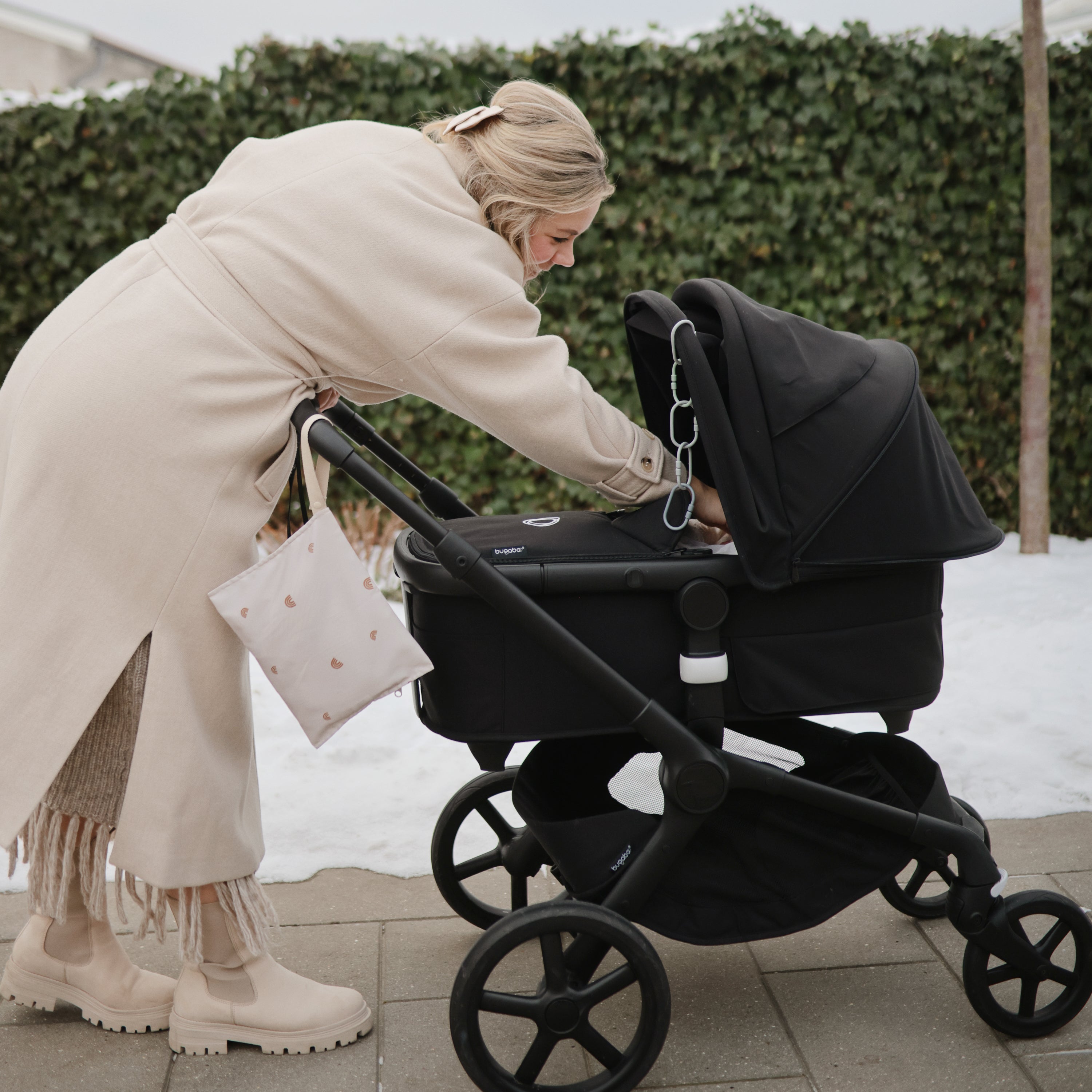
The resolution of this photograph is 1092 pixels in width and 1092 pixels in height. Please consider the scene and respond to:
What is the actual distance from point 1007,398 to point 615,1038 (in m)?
4.12

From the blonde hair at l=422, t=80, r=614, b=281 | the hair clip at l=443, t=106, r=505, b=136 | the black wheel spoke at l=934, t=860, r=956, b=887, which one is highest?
the hair clip at l=443, t=106, r=505, b=136

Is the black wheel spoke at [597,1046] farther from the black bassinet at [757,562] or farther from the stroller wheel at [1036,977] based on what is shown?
the stroller wheel at [1036,977]

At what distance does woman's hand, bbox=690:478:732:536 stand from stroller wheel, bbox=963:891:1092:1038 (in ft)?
2.84

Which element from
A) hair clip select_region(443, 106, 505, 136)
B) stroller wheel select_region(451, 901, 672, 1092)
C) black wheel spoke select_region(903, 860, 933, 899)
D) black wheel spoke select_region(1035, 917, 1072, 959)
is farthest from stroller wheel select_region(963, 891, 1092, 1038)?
hair clip select_region(443, 106, 505, 136)

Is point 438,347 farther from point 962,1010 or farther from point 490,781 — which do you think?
point 962,1010

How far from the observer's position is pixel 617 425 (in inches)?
71.5

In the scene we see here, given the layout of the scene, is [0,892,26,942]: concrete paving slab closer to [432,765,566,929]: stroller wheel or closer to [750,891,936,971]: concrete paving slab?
[432,765,566,929]: stroller wheel

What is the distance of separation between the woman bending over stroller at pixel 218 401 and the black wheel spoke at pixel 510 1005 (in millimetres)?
509

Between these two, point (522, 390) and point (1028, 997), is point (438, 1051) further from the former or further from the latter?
point (522, 390)

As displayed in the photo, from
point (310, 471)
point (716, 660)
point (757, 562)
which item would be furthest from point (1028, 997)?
point (310, 471)

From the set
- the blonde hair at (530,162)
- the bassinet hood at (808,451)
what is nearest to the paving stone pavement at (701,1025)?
the bassinet hood at (808,451)

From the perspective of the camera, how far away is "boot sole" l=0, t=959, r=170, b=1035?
210 centimetres

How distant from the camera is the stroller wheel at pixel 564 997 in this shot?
1.78 m

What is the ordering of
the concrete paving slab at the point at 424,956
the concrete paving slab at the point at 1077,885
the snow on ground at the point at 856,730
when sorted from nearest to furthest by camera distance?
the concrete paving slab at the point at 424,956 → the concrete paving slab at the point at 1077,885 → the snow on ground at the point at 856,730
